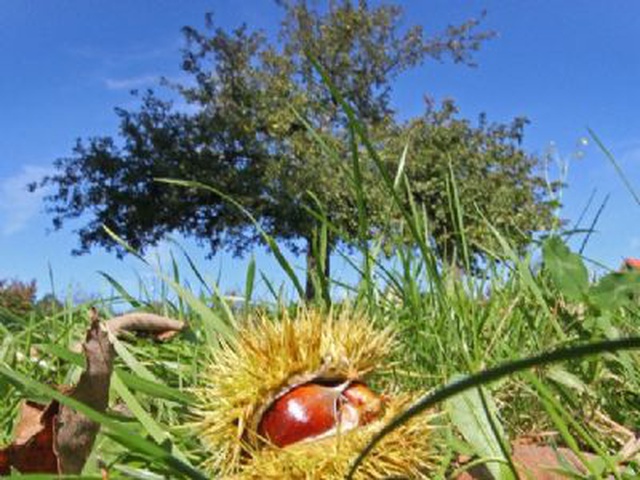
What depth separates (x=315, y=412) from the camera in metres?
1.05

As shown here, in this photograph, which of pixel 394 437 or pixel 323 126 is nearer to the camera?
pixel 394 437

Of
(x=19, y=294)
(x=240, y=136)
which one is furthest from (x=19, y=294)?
(x=240, y=136)

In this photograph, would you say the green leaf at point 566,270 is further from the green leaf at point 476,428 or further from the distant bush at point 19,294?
the distant bush at point 19,294

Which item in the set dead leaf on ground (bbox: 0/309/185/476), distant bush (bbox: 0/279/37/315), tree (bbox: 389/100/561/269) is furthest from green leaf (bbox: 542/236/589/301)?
tree (bbox: 389/100/561/269)

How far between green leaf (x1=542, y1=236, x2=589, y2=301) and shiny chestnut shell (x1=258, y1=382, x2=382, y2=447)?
0.47 metres

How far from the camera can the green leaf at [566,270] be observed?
4.56 ft

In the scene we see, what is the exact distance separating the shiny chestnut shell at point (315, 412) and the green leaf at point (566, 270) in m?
0.47

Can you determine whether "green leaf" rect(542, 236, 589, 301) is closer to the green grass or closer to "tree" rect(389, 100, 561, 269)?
the green grass

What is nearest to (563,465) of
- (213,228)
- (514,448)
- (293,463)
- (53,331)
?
(514,448)

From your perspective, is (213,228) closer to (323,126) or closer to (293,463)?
(323,126)

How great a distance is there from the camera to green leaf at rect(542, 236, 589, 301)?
1.39m

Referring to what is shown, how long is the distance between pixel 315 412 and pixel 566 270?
1.90 feet

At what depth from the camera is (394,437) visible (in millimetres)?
1017

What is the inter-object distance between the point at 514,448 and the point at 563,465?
8 centimetres
